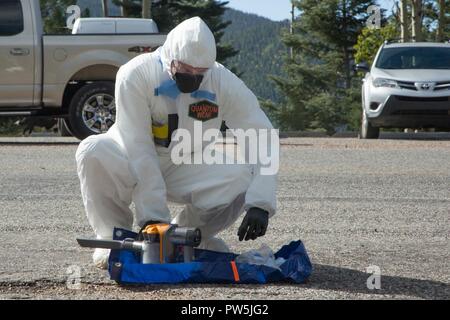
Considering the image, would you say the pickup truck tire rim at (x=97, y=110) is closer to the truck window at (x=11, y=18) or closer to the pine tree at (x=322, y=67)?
the truck window at (x=11, y=18)

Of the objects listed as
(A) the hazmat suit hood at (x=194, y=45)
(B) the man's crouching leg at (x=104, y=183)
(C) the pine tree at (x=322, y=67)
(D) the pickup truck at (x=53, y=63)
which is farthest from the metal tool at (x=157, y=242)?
(C) the pine tree at (x=322, y=67)

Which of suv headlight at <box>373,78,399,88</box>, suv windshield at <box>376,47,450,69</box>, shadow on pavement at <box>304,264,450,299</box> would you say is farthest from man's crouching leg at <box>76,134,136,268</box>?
suv windshield at <box>376,47,450,69</box>

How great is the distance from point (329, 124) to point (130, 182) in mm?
56668

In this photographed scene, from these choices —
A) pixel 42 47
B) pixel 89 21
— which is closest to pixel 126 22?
pixel 89 21

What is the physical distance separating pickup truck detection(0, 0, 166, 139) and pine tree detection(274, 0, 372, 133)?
4053 centimetres

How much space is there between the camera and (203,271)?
19.7 feet

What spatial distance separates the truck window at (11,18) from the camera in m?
16.3

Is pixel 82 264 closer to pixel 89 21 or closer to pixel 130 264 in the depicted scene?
pixel 130 264

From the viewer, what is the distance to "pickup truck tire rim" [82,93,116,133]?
16344 millimetres

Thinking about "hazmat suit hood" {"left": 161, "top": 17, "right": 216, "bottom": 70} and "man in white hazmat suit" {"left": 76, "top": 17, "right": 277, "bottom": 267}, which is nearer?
"hazmat suit hood" {"left": 161, "top": 17, "right": 216, "bottom": 70}

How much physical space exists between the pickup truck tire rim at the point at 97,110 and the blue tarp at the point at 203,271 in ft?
33.9

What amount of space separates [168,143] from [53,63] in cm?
1012

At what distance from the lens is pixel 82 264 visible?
22.0 feet

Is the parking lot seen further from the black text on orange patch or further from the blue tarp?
the black text on orange patch
